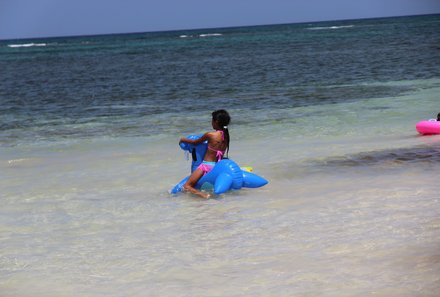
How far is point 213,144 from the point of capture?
756cm

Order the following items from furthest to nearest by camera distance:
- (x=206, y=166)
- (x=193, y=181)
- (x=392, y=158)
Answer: (x=392, y=158) < (x=206, y=166) < (x=193, y=181)

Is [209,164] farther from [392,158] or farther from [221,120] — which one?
[392,158]

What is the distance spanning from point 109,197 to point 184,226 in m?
1.67

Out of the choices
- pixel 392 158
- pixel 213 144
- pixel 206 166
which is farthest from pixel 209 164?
pixel 392 158

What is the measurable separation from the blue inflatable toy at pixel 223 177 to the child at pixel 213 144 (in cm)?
7

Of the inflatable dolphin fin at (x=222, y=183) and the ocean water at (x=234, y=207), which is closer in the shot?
the ocean water at (x=234, y=207)

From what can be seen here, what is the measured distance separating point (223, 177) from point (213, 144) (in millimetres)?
419

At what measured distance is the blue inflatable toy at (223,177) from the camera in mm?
7320

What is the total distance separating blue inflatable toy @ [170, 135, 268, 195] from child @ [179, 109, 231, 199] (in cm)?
7

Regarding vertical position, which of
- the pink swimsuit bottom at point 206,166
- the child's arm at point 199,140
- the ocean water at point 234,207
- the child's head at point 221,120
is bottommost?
the ocean water at point 234,207

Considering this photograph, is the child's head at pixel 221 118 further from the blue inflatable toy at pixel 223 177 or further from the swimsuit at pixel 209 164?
the blue inflatable toy at pixel 223 177

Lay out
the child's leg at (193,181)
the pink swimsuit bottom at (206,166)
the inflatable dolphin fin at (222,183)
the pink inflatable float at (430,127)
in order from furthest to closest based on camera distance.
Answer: the pink inflatable float at (430,127)
the pink swimsuit bottom at (206,166)
the child's leg at (193,181)
the inflatable dolphin fin at (222,183)

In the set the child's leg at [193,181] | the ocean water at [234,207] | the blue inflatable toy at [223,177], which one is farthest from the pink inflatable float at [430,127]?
the child's leg at [193,181]

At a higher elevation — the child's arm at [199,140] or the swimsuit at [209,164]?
the child's arm at [199,140]
